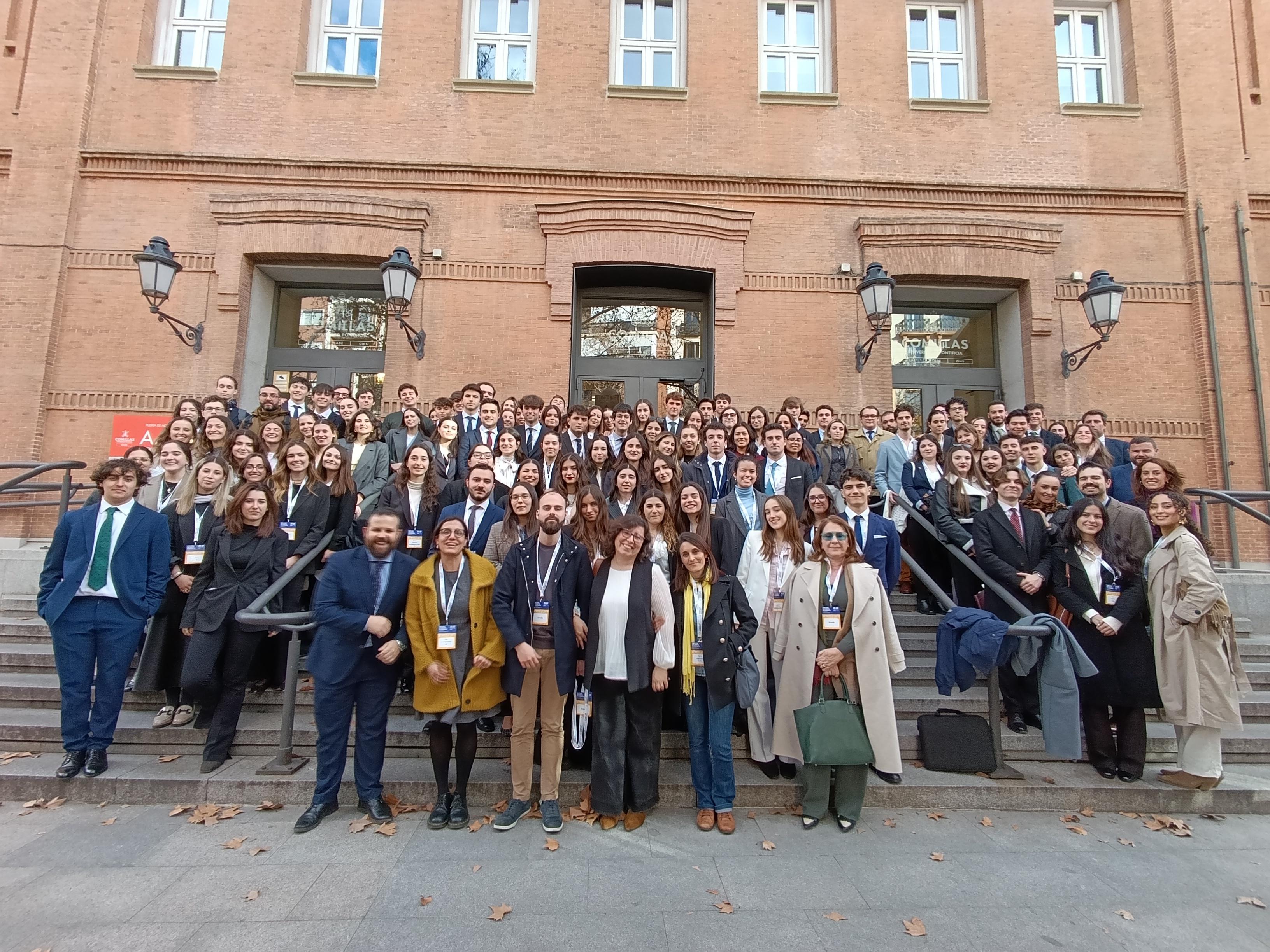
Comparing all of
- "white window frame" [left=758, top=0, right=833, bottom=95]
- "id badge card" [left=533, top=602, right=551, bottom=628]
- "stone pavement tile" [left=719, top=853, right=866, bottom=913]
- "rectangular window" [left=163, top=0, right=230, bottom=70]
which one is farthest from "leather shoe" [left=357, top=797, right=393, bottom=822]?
"rectangular window" [left=163, top=0, right=230, bottom=70]

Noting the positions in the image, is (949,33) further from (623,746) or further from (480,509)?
(623,746)

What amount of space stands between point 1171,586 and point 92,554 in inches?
316

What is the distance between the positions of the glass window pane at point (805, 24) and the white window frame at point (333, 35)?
24.0ft

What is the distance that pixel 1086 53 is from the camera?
11562 mm

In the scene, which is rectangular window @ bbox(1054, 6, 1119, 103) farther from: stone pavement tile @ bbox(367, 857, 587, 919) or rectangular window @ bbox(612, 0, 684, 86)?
stone pavement tile @ bbox(367, 857, 587, 919)

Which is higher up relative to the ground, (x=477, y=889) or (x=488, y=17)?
(x=488, y=17)

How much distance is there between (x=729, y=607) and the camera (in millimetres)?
A: 4203

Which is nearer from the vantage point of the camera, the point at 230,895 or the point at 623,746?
the point at 230,895

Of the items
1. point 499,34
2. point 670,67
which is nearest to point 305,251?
point 499,34

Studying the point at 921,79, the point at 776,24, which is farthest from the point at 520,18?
the point at 921,79

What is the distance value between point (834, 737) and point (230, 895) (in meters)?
3.56

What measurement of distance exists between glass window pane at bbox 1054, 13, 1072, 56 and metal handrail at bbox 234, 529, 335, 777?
49.6 ft

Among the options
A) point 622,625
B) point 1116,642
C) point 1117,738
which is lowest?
point 1117,738

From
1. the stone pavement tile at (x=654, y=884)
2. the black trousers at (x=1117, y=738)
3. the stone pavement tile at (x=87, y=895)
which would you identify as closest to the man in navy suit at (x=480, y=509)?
the stone pavement tile at (x=654, y=884)
